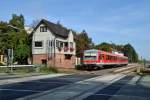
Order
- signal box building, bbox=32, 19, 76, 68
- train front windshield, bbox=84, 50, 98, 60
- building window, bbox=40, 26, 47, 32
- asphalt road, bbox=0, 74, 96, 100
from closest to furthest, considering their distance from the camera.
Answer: asphalt road, bbox=0, 74, 96, 100
train front windshield, bbox=84, 50, 98, 60
signal box building, bbox=32, 19, 76, 68
building window, bbox=40, 26, 47, 32

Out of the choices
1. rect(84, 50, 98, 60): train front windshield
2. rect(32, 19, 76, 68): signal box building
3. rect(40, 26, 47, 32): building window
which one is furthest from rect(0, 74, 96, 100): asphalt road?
rect(40, 26, 47, 32): building window

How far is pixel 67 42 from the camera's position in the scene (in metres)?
80.6

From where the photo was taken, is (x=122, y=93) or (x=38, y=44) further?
(x=38, y=44)

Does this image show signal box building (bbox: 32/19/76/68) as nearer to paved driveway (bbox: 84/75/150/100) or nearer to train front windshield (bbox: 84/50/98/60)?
train front windshield (bbox: 84/50/98/60)

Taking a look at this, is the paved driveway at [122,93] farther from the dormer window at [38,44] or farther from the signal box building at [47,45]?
the dormer window at [38,44]

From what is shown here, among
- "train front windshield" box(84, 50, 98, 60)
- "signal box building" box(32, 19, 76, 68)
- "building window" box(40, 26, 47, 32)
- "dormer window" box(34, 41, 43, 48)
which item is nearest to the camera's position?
"train front windshield" box(84, 50, 98, 60)

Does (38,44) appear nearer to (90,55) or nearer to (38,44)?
(38,44)

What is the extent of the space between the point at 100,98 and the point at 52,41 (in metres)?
55.4

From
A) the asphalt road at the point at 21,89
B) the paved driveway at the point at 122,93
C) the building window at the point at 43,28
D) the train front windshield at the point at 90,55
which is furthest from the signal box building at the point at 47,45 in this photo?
the paved driveway at the point at 122,93

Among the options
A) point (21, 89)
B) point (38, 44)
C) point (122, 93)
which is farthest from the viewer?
point (38, 44)

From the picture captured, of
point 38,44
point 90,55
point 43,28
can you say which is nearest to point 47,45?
point 38,44

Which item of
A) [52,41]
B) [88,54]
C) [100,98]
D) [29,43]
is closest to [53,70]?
[88,54]

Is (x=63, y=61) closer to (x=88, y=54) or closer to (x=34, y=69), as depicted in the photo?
(x=88, y=54)

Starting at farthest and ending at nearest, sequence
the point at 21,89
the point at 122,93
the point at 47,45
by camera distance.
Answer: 1. the point at 47,45
2. the point at 21,89
3. the point at 122,93
